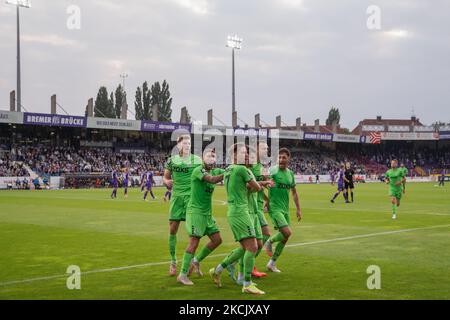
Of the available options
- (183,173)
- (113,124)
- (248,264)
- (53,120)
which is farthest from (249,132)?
(248,264)

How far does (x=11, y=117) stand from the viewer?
174 ft

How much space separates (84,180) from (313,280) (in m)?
49.7

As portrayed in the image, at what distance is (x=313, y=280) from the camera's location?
910 cm

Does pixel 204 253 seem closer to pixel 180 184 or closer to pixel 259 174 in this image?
pixel 180 184

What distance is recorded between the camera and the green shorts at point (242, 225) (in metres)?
8.43

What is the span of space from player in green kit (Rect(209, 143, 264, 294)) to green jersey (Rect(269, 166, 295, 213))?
1981 millimetres

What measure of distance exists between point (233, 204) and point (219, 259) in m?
3.28

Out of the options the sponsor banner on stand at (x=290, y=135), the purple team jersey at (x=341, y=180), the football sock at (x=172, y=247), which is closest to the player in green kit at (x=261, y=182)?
the football sock at (x=172, y=247)

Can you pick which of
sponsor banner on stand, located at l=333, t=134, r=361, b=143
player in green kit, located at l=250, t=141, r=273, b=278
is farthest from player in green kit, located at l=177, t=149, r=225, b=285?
sponsor banner on stand, located at l=333, t=134, r=361, b=143

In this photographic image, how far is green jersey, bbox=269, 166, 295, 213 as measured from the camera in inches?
417

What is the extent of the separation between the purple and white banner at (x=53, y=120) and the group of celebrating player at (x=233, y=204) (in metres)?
47.5
